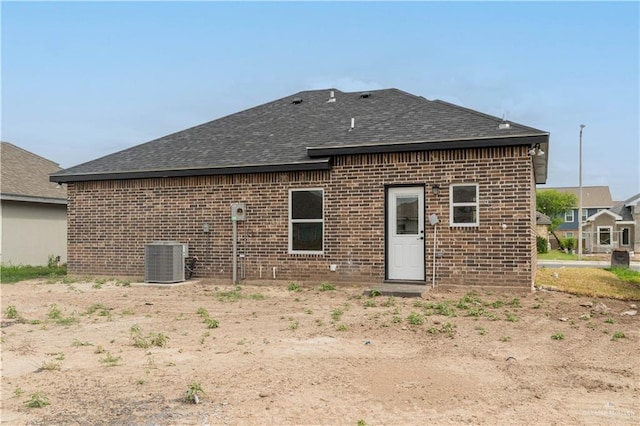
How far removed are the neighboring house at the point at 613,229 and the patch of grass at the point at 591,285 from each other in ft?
110

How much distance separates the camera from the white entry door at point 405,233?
11.6 m

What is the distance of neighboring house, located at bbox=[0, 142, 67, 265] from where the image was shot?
18.7 meters

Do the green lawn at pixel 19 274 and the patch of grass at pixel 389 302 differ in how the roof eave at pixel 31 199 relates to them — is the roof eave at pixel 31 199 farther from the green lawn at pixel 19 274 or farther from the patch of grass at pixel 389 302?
the patch of grass at pixel 389 302

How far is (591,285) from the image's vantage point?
12078mm

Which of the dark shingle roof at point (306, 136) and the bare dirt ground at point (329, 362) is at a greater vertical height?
the dark shingle roof at point (306, 136)

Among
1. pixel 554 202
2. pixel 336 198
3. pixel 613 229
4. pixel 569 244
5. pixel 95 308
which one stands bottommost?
pixel 569 244

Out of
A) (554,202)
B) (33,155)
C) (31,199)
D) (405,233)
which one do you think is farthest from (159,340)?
(554,202)

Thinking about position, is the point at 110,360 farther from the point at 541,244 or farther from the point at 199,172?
the point at 541,244

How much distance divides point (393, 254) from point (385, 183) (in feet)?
5.40

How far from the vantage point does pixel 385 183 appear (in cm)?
1174

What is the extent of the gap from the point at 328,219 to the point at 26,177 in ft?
49.7

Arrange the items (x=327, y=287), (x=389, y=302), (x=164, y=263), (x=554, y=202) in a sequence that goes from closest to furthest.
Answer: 1. (x=389, y=302)
2. (x=327, y=287)
3. (x=164, y=263)
4. (x=554, y=202)

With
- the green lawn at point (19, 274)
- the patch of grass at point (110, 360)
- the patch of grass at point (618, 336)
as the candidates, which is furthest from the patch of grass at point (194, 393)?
the green lawn at point (19, 274)

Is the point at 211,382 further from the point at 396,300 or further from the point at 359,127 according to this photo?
the point at 359,127
